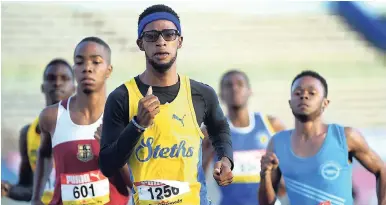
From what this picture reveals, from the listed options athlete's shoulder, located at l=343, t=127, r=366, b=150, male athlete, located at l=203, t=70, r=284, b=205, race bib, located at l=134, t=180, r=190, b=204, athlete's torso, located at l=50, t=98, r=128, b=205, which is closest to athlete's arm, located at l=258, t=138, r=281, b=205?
athlete's shoulder, located at l=343, t=127, r=366, b=150

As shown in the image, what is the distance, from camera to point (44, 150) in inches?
247

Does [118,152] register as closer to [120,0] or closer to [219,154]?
[219,154]

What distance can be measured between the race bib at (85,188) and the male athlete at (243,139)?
2.27 metres

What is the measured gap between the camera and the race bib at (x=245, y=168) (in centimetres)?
800

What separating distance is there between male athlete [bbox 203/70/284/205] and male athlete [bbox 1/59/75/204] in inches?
56.3

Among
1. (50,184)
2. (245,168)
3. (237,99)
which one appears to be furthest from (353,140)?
(50,184)

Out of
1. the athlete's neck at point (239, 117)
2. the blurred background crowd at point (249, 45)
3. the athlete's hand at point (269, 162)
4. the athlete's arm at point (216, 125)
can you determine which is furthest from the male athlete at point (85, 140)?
the blurred background crowd at point (249, 45)

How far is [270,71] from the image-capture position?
45.8ft

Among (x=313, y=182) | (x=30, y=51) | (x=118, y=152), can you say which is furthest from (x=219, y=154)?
(x=30, y=51)

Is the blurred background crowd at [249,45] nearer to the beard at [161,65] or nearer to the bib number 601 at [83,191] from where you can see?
the bib number 601 at [83,191]

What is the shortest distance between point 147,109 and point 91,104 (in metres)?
2.28

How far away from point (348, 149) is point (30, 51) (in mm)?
8166

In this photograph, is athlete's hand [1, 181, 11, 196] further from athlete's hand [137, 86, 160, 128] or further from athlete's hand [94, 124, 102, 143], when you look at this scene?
athlete's hand [137, 86, 160, 128]

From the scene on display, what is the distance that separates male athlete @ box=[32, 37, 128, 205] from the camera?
19.0ft
